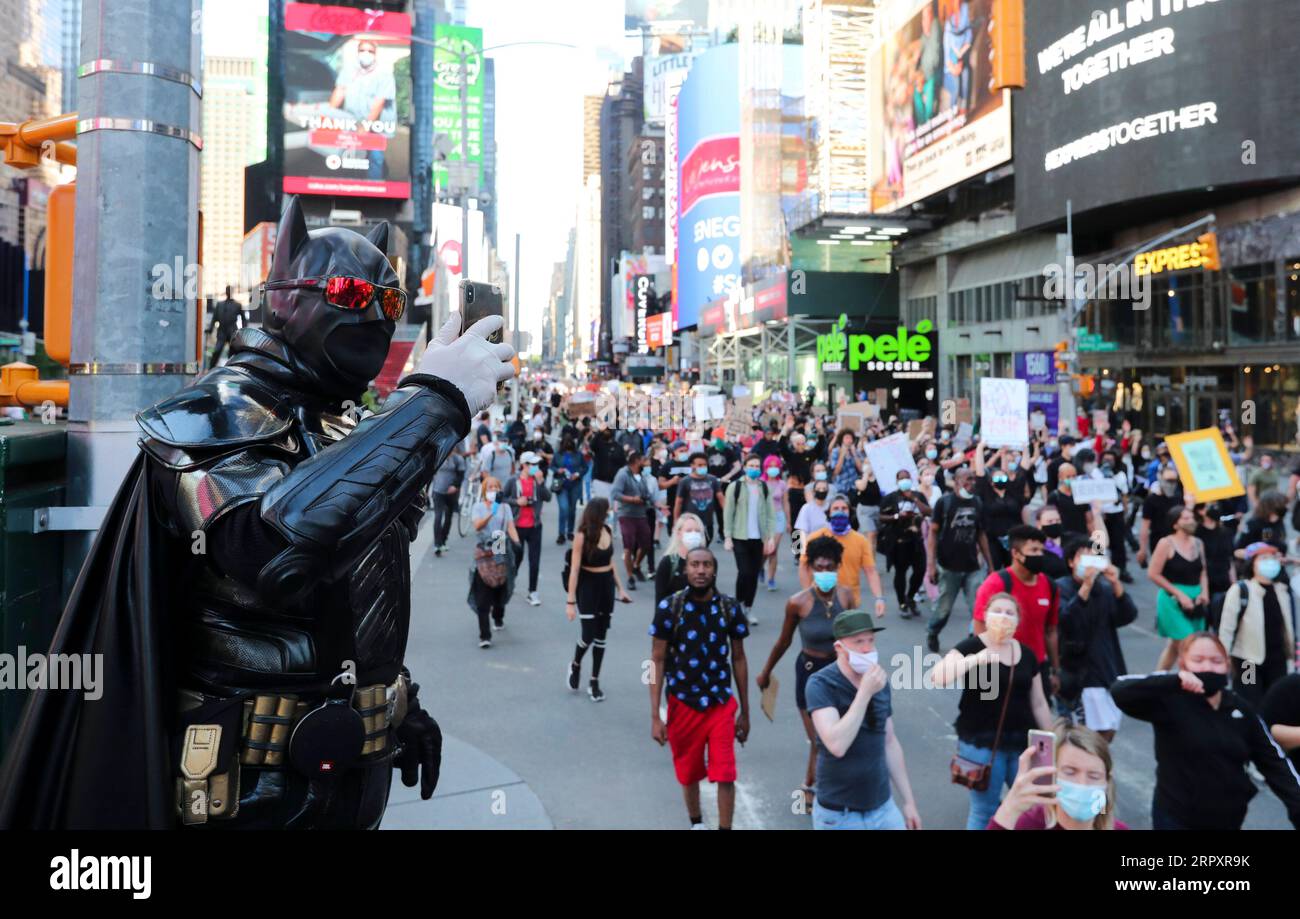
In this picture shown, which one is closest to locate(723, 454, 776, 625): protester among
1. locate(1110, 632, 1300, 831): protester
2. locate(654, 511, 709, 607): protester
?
locate(654, 511, 709, 607): protester

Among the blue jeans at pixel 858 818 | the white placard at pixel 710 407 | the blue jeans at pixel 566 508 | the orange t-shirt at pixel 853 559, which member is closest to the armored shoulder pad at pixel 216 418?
the blue jeans at pixel 858 818

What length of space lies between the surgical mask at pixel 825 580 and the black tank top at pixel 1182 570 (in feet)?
11.0

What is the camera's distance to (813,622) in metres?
6.99

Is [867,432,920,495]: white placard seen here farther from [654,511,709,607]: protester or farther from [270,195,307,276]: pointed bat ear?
[270,195,307,276]: pointed bat ear

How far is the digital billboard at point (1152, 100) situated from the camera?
28328 millimetres

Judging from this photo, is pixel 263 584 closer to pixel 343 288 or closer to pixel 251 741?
pixel 251 741

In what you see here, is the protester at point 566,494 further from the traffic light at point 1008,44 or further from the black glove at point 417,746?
the traffic light at point 1008,44

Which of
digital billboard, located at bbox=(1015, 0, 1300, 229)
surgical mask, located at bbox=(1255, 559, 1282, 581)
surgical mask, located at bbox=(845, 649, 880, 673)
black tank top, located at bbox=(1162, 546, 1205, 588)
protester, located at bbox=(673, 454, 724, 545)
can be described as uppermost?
digital billboard, located at bbox=(1015, 0, 1300, 229)

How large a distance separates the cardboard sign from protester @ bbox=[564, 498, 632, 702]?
593 centimetres

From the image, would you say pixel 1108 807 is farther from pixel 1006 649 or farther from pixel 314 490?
pixel 314 490

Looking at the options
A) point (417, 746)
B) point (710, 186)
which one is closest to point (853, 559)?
point (417, 746)

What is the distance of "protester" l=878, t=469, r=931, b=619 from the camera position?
12.0m

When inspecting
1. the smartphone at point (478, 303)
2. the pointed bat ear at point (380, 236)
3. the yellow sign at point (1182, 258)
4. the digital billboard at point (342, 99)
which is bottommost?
the smartphone at point (478, 303)

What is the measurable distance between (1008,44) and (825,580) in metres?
35.5
